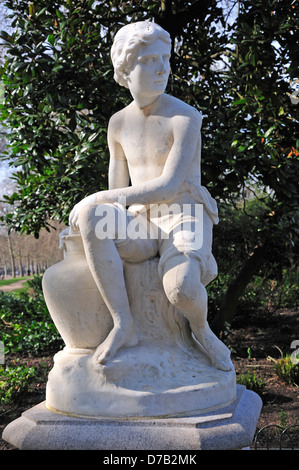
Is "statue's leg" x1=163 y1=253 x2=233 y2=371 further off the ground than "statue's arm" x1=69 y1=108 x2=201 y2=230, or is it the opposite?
"statue's arm" x1=69 y1=108 x2=201 y2=230

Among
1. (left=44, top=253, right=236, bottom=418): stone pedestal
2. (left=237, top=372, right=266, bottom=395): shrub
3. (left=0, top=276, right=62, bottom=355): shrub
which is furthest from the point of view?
(left=0, top=276, right=62, bottom=355): shrub

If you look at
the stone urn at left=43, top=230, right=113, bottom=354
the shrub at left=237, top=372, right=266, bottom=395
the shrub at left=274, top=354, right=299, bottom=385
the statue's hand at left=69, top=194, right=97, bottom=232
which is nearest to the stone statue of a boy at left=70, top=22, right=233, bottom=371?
the statue's hand at left=69, top=194, right=97, bottom=232

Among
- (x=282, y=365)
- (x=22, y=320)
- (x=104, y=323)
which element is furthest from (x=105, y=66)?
(x=22, y=320)

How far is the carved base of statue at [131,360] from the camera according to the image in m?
2.48

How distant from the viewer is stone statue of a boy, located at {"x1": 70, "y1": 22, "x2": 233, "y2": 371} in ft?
8.57

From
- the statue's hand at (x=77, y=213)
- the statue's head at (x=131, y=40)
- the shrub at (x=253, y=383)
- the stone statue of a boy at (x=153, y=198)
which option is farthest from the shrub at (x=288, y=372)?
the statue's head at (x=131, y=40)

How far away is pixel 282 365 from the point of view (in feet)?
17.6

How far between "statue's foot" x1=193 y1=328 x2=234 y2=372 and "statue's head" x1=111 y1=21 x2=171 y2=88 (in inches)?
62.4

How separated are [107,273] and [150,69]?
120 centimetres

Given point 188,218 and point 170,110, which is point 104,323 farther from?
point 170,110

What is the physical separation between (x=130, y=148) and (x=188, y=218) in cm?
59

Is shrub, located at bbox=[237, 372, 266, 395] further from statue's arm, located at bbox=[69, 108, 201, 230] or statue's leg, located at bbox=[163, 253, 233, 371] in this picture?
statue's arm, located at bbox=[69, 108, 201, 230]

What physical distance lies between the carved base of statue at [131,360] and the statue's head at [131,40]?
3.46 feet

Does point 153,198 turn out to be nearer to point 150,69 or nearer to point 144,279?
point 144,279
